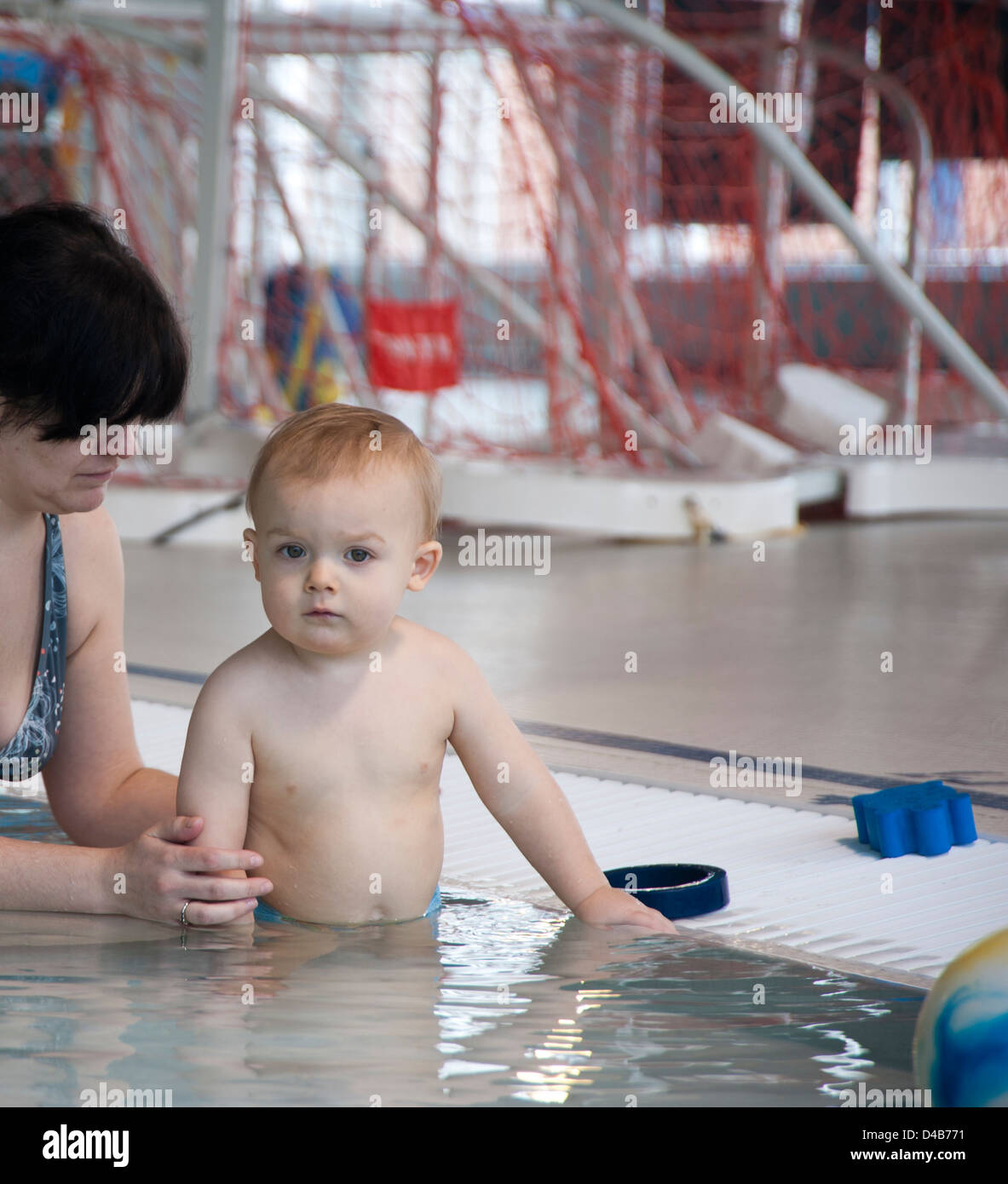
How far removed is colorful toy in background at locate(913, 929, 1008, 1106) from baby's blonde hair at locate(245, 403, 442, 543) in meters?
0.63

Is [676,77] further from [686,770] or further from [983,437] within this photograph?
[686,770]

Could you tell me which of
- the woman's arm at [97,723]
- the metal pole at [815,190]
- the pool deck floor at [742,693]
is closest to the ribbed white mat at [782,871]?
the pool deck floor at [742,693]

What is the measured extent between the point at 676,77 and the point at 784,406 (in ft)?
10.2

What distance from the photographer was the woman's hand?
53.2 inches

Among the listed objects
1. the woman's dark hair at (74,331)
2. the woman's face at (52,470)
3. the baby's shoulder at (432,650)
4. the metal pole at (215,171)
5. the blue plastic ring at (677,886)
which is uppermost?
the metal pole at (215,171)

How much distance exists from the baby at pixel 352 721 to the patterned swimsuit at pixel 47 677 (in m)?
0.19

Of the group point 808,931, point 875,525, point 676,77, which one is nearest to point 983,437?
point 875,525

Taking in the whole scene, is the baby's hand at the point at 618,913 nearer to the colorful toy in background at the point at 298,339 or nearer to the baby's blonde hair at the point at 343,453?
the baby's blonde hair at the point at 343,453

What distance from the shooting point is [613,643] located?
10.6 feet

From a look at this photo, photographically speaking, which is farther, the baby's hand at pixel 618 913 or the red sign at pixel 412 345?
the red sign at pixel 412 345

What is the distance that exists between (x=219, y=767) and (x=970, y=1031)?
73cm

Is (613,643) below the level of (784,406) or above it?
below

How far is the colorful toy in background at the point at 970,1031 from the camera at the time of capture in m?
1.00
